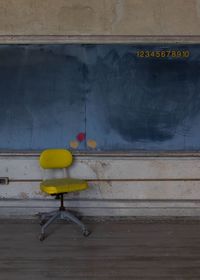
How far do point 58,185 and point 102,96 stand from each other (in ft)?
3.60

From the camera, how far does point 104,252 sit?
386 centimetres

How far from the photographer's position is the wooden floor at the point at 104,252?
3463 millimetres

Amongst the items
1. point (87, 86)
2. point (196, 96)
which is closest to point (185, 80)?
point (196, 96)

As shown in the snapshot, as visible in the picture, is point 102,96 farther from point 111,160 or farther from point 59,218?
point 59,218

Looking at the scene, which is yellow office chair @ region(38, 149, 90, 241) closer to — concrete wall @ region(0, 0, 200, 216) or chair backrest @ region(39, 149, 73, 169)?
chair backrest @ region(39, 149, 73, 169)

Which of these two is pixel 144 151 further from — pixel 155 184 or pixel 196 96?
pixel 196 96

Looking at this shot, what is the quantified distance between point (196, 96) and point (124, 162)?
998 millimetres

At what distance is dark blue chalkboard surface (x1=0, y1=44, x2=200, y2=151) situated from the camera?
4664mm

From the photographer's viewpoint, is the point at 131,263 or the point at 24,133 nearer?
the point at 131,263

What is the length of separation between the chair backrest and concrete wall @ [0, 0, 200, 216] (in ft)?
0.50
